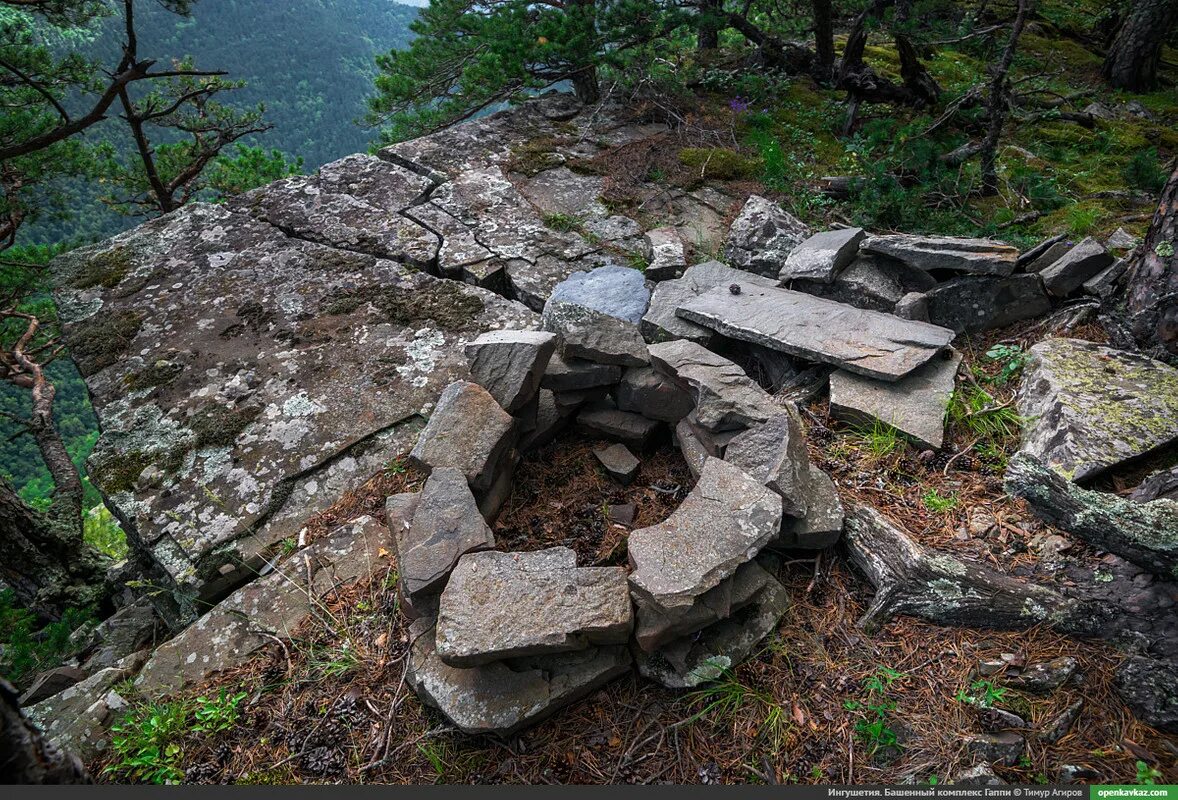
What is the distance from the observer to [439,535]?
2.41m

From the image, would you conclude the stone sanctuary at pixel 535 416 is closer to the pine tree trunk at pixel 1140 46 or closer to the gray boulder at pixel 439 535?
the gray boulder at pixel 439 535

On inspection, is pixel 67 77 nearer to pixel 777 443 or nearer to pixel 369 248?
pixel 369 248

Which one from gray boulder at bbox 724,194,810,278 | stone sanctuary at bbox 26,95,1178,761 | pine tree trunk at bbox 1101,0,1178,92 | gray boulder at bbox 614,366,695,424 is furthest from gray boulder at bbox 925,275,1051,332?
pine tree trunk at bbox 1101,0,1178,92

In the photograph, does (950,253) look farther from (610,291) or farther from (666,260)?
(610,291)

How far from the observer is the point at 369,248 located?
4863 millimetres

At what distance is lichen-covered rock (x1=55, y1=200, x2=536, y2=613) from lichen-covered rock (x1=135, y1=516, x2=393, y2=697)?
234 millimetres

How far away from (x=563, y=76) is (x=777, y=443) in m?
5.62

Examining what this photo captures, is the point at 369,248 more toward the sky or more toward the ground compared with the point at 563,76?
more toward the ground

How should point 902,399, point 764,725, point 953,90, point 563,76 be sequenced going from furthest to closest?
point 953,90
point 563,76
point 902,399
point 764,725

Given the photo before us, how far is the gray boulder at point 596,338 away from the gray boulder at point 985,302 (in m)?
1.95

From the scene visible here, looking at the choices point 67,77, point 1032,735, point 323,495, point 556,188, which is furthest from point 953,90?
point 67,77

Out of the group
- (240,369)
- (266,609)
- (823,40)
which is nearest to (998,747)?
(266,609)

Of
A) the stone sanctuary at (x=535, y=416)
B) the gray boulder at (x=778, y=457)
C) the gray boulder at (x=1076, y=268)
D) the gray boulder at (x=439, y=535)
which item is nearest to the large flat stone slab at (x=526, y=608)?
the stone sanctuary at (x=535, y=416)

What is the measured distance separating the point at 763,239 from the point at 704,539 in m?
2.87
